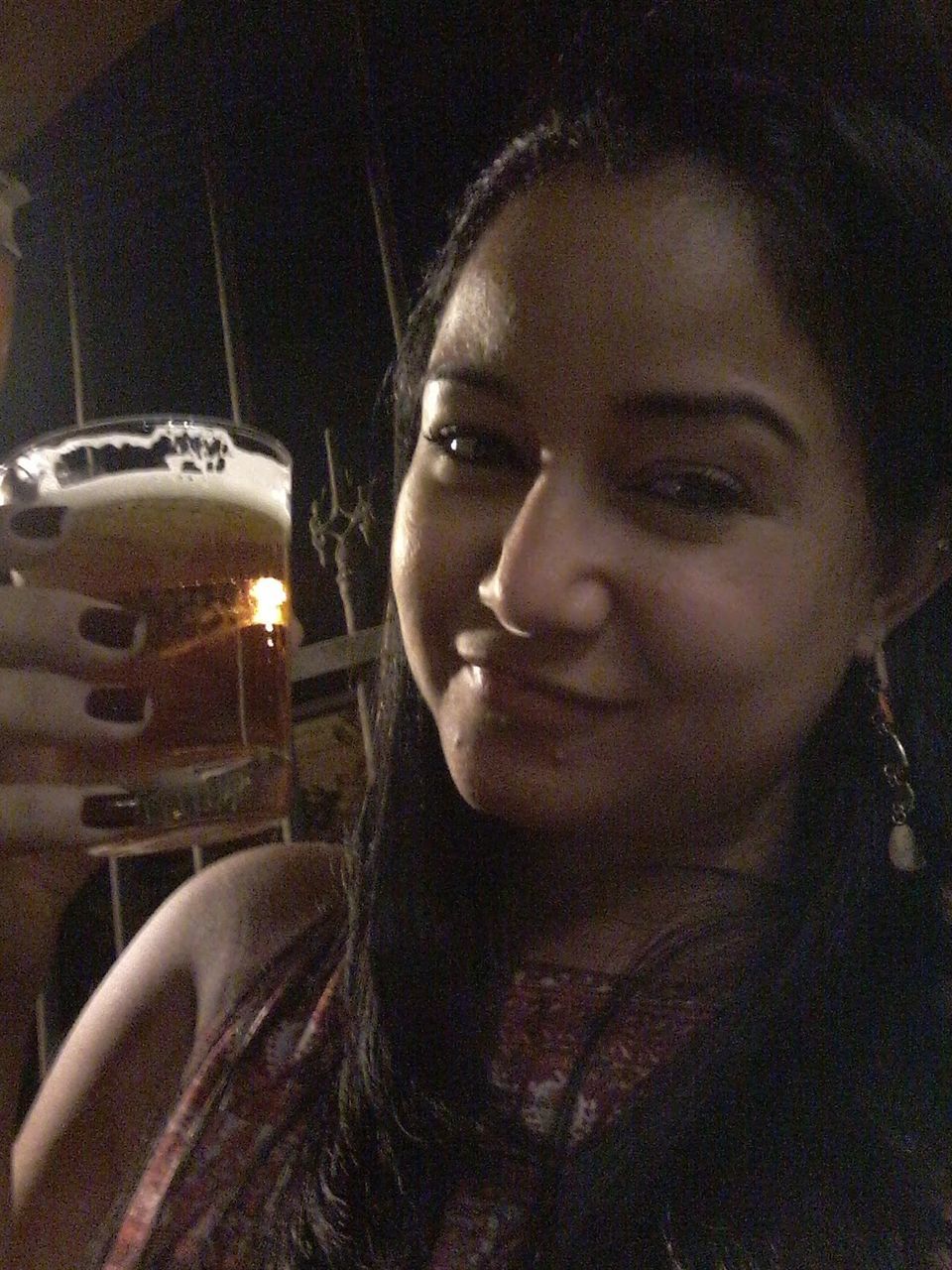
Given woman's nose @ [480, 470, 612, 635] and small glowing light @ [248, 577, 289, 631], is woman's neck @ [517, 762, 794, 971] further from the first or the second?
small glowing light @ [248, 577, 289, 631]

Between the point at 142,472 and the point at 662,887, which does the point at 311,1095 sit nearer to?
the point at 662,887

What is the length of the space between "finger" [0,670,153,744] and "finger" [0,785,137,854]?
0.05 m

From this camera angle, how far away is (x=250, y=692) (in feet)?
2.85

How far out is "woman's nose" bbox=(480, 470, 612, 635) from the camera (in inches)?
29.0

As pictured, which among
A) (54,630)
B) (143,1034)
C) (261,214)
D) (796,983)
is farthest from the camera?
(261,214)

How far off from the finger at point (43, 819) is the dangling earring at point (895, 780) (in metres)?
0.74

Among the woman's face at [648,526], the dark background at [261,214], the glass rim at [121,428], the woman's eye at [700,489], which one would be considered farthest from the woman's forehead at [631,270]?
the dark background at [261,214]

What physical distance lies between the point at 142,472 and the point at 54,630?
0.22 metres

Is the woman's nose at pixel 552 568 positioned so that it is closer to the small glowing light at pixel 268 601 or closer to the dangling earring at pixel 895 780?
the small glowing light at pixel 268 601

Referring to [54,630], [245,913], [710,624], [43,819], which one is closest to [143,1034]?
[245,913]

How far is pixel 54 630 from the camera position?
2.35 ft

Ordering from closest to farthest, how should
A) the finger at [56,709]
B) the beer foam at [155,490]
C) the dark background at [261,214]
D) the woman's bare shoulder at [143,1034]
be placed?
the finger at [56,709]
the beer foam at [155,490]
the woman's bare shoulder at [143,1034]
the dark background at [261,214]

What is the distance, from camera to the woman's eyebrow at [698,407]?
734mm

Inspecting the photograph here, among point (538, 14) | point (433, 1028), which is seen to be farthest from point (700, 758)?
point (538, 14)
